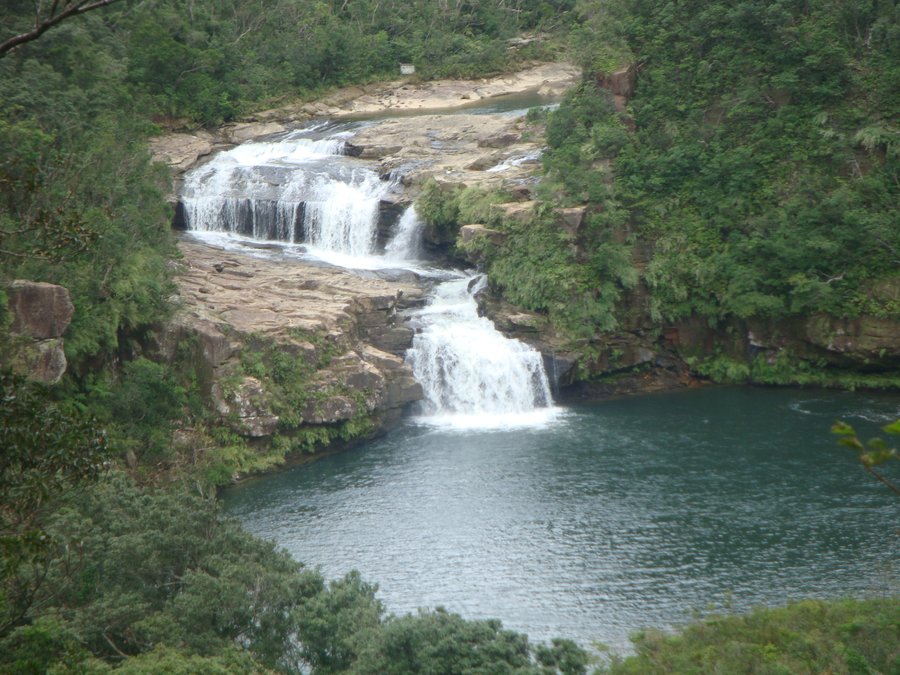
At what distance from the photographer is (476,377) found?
31891 millimetres

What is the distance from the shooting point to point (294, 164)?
43.4m

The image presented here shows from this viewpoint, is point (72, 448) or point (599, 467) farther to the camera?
point (599, 467)

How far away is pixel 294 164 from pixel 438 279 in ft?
36.7

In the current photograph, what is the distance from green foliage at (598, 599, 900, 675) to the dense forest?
0.18ft

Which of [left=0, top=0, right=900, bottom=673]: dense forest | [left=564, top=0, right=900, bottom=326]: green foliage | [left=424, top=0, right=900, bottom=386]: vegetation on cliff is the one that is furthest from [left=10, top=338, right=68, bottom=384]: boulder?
[left=564, top=0, right=900, bottom=326]: green foliage

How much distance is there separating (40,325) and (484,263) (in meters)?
16.2

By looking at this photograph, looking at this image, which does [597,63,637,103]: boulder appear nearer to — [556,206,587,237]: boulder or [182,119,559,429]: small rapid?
[556,206,587,237]: boulder

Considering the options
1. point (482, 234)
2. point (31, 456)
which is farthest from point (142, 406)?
point (31, 456)

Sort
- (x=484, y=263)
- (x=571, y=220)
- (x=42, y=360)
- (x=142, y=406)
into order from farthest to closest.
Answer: (x=484, y=263) → (x=571, y=220) → (x=142, y=406) → (x=42, y=360)

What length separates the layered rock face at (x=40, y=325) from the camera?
72.4 ft

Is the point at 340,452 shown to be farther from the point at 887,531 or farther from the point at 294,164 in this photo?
the point at 294,164

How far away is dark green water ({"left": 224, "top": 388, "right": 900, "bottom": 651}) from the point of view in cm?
2047

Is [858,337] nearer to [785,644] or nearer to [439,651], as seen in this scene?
[785,644]

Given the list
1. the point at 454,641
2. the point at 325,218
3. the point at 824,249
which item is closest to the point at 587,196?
the point at 824,249
